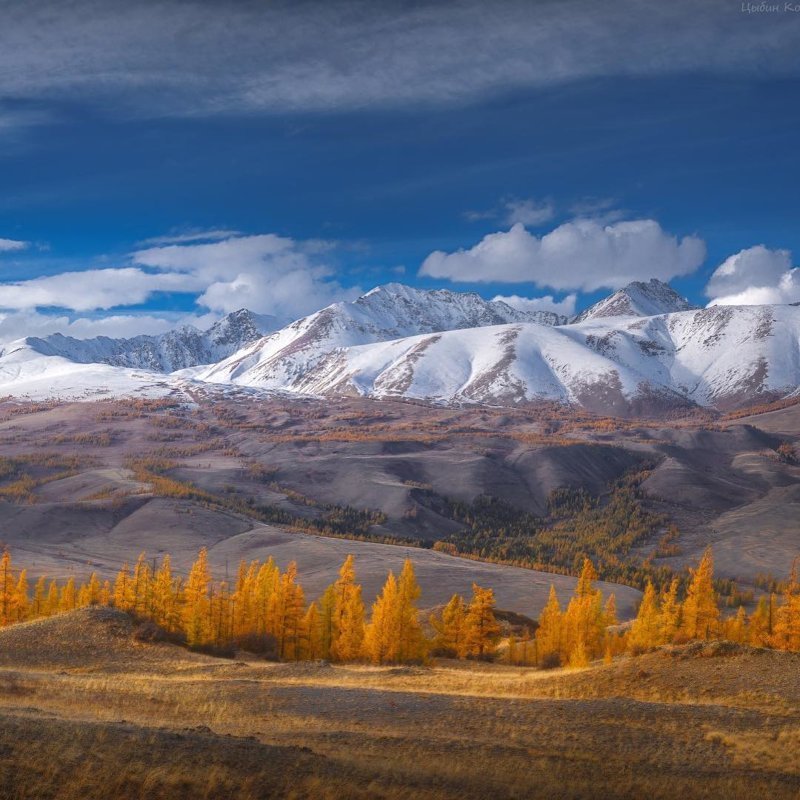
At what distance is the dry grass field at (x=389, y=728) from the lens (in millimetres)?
21797

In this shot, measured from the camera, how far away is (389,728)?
112ft

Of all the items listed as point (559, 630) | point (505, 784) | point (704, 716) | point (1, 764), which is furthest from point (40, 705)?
point (559, 630)

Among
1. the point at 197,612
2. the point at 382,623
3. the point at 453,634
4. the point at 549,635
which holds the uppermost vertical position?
the point at 197,612

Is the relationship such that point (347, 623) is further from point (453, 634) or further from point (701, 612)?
point (701, 612)

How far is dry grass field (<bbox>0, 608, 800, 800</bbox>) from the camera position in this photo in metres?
21.8

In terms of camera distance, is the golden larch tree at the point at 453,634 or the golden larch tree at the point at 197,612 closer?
the golden larch tree at the point at 197,612

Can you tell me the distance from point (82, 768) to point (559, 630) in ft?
243

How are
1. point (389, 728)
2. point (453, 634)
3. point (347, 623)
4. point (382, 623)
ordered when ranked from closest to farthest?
point (389, 728)
point (382, 623)
point (347, 623)
point (453, 634)

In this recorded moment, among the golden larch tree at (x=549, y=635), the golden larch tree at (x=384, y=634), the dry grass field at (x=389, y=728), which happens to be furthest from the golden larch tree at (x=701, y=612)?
the dry grass field at (x=389, y=728)

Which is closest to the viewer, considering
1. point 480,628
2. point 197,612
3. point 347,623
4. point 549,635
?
point 197,612

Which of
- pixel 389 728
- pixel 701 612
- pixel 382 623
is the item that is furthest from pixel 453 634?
pixel 389 728

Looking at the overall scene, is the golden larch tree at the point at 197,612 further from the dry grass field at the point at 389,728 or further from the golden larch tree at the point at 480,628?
the golden larch tree at the point at 480,628

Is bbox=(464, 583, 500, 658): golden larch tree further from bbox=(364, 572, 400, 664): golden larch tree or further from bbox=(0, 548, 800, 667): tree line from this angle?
bbox=(364, 572, 400, 664): golden larch tree

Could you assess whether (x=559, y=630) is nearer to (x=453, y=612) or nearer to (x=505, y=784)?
(x=453, y=612)
